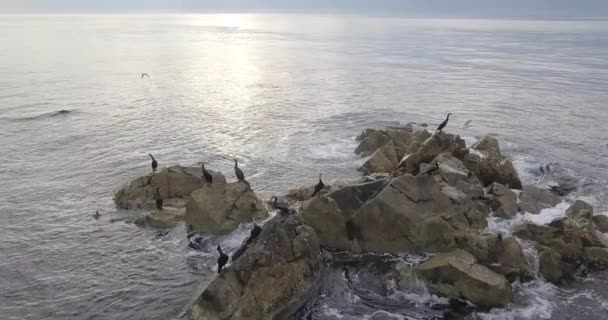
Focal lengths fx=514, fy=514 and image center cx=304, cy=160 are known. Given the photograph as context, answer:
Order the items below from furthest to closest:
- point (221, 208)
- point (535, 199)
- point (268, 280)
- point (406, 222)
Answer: point (535, 199) < point (221, 208) < point (406, 222) < point (268, 280)

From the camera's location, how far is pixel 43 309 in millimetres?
20391

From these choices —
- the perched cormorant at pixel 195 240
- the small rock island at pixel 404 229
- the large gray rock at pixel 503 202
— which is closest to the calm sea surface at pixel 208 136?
the perched cormorant at pixel 195 240

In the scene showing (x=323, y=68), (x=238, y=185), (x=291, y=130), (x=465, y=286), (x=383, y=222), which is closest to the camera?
(x=465, y=286)

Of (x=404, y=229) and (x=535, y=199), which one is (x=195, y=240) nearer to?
(x=404, y=229)

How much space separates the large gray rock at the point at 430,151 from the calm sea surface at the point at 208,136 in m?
4.71

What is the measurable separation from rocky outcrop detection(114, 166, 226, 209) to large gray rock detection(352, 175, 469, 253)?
385 inches

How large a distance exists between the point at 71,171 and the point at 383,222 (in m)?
23.3

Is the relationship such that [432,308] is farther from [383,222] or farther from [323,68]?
[323,68]

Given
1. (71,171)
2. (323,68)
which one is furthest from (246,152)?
(323,68)

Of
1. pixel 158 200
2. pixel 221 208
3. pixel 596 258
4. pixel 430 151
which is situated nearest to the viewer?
pixel 596 258

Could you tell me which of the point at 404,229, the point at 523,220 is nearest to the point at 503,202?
the point at 523,220

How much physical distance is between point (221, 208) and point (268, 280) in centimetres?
780

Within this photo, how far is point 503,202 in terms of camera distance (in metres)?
26.6

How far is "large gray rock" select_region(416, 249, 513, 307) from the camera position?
19.7 m
